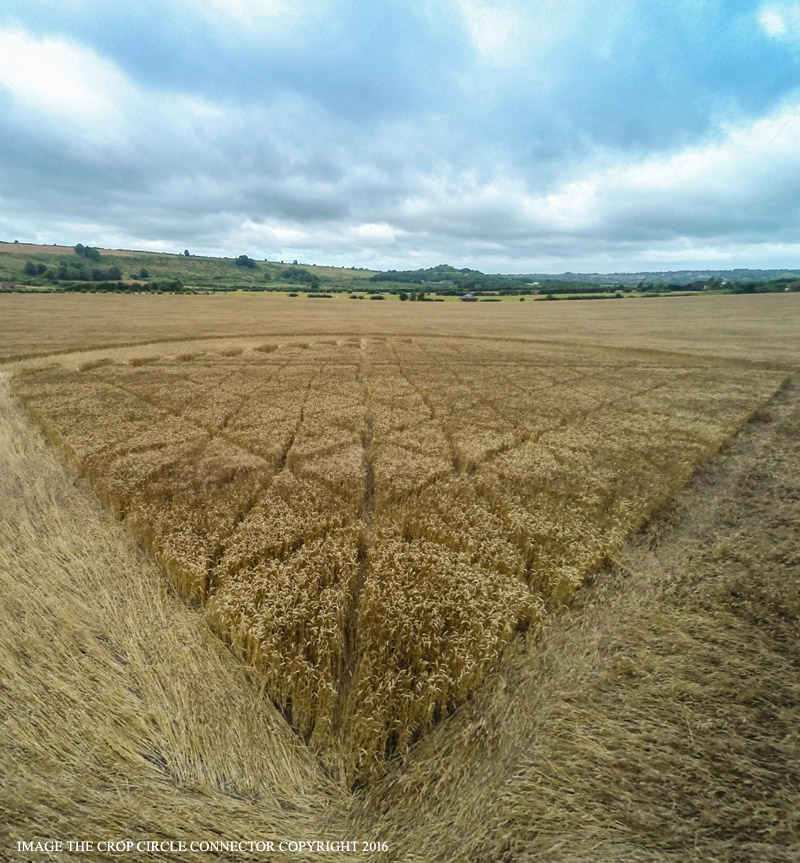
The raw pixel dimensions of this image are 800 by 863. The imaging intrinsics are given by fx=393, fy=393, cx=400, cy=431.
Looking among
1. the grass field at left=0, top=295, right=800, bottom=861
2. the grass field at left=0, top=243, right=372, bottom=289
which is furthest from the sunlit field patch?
the grass field at left=0, top=243, right=372, bottom=289

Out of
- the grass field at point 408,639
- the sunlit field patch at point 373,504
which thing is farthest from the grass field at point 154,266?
the grass field at point 408,639

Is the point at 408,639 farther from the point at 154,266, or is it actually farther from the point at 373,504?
the point at 154,266

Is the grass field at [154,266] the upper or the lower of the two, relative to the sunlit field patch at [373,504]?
upper

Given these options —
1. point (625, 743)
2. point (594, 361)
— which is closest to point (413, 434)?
point (625, 743)

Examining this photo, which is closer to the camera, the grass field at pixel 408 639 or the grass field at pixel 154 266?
the grass field at pixel 408 639

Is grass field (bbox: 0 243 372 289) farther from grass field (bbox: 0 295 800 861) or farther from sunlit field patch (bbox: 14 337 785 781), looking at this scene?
grass field (bbox: 0 295 800 861)

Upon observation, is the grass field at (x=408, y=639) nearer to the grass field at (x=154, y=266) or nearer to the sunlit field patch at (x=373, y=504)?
the sunlit field patch at (x=373, y=504)
